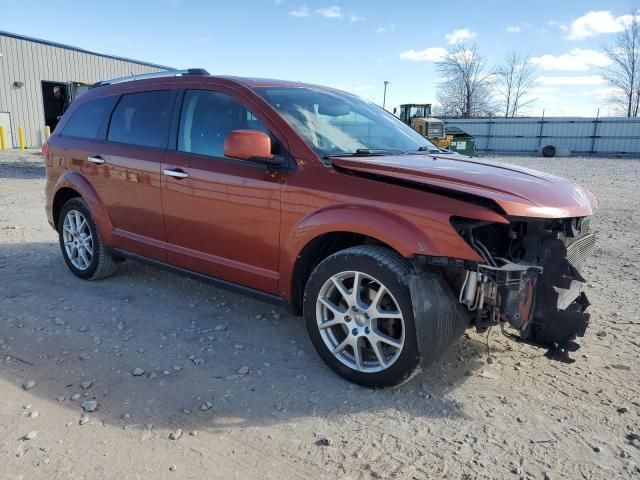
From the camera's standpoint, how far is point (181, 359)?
3.35 metres

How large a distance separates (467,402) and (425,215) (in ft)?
3.76

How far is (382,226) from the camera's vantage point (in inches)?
109

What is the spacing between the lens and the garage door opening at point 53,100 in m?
26.6

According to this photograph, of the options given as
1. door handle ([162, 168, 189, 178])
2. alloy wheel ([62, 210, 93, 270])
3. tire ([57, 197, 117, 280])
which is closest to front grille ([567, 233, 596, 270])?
door handle ([162, 168, 189, 178])

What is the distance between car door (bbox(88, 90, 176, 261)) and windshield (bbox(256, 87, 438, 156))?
107 cm

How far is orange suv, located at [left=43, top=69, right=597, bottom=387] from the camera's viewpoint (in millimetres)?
Answer: 2680

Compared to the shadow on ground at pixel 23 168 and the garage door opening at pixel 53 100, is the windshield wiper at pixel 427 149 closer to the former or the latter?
the shadow on ground at pixel 23 168

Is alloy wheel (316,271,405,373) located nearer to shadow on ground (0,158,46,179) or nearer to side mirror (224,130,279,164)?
side mirror (224,130,279,164)

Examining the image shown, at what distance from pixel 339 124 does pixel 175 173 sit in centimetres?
131

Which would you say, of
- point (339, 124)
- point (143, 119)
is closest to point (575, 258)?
point (339, 124)

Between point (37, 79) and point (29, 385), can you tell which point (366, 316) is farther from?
point (37, 79)

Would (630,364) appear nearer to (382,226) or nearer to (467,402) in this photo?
(467,402)

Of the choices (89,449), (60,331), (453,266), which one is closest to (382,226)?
(453,266)

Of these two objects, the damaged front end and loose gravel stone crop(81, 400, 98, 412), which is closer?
the damaged front end
